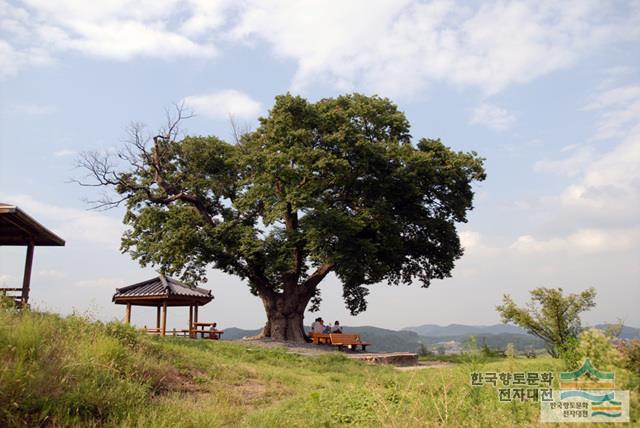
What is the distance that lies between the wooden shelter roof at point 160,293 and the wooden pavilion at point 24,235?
6.42 m

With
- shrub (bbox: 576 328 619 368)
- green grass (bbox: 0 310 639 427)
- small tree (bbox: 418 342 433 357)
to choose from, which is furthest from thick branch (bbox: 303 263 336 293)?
shrub (bbox: 576 328 619 368)

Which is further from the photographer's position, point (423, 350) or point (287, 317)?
point (423, 350)

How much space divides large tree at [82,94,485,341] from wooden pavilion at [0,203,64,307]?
6.54 metres

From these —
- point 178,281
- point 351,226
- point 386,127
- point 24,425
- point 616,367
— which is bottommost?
point 24,425

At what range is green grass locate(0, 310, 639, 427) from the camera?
5.75 meters

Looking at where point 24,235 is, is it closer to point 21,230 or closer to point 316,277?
point 21,230

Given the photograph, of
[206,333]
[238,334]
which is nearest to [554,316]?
[206,333]

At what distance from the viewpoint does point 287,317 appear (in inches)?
983

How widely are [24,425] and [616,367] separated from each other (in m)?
6.04

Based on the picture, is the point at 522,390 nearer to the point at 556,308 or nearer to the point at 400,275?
the point at 556,308

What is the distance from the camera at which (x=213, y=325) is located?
2564 cm

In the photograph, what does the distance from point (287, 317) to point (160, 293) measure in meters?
6.06

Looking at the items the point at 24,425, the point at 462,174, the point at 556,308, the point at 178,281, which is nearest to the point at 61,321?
the point at 24,425

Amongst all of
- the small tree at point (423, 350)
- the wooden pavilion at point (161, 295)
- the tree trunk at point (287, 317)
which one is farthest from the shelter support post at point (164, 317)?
the small tree at point (423, 350)
